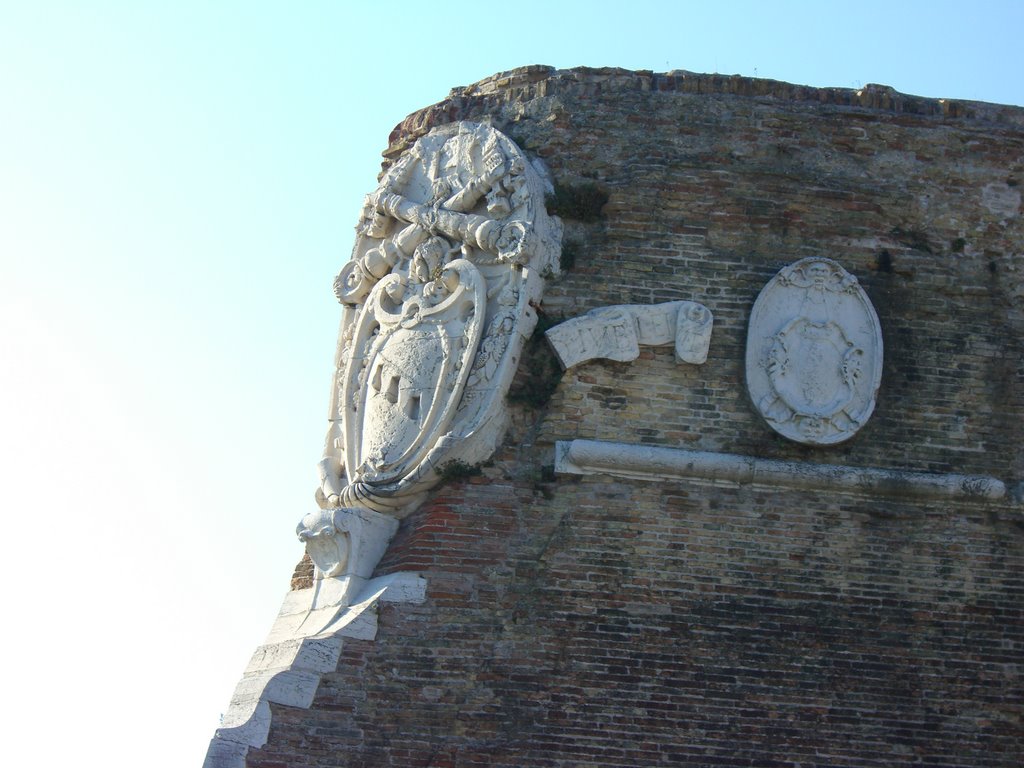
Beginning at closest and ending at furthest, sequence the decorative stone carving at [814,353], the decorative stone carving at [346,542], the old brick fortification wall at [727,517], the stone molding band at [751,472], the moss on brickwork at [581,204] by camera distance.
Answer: the old brick fortification wall at [727,517], the stone molding band at [751,472], the decorative stone carving at [346,542], the decorative stone carving at [814,353], the moss on brickwork at [581,204]

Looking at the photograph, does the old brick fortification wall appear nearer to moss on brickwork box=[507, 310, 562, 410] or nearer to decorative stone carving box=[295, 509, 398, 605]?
moss on brickwork box=[507, 310, 562, 410]

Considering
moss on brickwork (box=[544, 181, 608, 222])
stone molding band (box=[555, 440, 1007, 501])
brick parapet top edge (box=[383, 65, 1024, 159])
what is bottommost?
stone molding band (box=[555, 440, 1007, 501])

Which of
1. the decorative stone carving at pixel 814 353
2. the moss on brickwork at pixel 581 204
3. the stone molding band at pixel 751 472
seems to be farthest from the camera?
the moss on brickwork at pixel 581 204

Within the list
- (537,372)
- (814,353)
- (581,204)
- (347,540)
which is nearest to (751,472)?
(814,353)

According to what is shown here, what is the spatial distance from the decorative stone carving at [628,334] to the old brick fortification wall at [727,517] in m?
0.13

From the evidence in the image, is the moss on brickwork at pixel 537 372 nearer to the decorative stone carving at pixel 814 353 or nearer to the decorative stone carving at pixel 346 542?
the decorative stone carving at pixel 346 542

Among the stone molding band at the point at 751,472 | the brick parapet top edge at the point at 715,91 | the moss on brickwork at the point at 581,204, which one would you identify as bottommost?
the stone molding band at the point at 751,472

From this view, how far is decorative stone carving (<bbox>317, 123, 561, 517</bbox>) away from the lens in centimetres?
1265

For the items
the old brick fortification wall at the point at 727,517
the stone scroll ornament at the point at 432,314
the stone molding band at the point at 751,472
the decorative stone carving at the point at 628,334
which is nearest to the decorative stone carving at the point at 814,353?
the old brick fortification wall at the point at 727,517

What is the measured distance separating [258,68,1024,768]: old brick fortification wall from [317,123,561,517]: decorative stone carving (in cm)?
26

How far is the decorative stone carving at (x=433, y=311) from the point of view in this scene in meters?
12.6

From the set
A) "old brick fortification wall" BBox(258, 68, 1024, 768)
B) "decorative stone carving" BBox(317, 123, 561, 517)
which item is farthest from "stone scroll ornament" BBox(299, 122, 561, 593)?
"old brick fortification wall" BBox(258, 68, 1024, 768)

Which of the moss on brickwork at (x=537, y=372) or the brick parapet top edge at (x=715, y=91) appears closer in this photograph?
the moss on brickwork at (x=537, y=372)

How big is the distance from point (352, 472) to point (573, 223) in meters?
2.44
